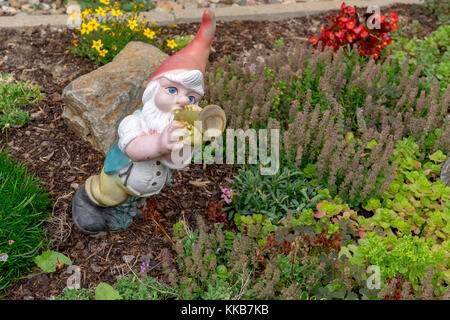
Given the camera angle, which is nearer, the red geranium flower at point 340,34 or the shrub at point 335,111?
the shrub at point 335,111

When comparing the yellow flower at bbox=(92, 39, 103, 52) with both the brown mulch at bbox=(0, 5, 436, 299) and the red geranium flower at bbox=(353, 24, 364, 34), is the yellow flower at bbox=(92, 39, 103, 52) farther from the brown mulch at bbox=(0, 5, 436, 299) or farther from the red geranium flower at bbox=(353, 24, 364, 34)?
the red geranium flower at bbox=(353, 24, 364, 34)

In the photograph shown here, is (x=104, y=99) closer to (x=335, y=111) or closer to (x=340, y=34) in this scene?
(x=335, y=111)

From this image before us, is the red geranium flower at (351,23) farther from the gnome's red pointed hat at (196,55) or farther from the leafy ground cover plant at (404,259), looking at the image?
the leafy ground cover plant at (404,259)

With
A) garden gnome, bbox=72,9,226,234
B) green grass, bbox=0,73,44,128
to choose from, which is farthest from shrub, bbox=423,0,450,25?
green grass, bbox=0,73,44,128

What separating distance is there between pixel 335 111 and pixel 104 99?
1.80 metres

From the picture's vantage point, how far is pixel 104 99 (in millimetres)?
3980

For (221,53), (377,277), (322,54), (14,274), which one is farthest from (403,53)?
(14,274)

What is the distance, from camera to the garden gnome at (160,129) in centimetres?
281

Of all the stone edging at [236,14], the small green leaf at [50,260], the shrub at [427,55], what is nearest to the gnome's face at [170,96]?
the small green leaf at [50,260]

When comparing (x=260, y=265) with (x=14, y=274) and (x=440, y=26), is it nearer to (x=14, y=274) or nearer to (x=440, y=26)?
(x=14, y=274)

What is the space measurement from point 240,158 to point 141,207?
905 mm

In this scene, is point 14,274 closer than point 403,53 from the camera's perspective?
Yes

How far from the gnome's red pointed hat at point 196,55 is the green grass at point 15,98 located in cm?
170

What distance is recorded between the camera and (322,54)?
4.69 m
